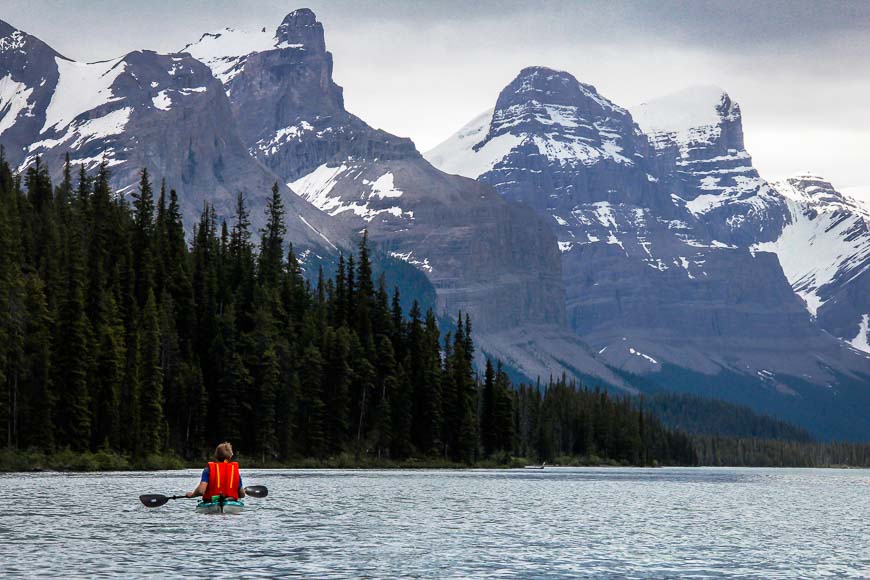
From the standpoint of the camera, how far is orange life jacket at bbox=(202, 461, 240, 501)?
61062 mm

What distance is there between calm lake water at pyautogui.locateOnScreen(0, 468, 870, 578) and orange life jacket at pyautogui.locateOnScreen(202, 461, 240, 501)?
45.2 inches

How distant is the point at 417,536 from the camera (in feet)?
178

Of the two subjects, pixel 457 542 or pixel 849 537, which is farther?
pixel 849 537

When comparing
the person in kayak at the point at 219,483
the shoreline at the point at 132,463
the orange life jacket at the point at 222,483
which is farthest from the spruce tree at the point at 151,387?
the orange life jacket at the point at 222,483

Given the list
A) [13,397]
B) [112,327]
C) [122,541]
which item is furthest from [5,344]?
[122,541]

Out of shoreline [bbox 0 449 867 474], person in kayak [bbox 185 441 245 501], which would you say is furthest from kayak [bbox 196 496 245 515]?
shoreline [bbox 0 449 867 474]

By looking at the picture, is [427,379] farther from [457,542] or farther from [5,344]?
[457,542]

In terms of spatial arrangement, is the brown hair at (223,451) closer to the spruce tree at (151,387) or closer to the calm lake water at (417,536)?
the calm lake water at (417,536)

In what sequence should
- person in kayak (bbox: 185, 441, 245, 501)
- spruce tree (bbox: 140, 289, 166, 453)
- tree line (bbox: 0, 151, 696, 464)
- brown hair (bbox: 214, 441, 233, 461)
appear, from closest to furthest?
brown hair (bbox: 214, 441, 233, 461)
person in kayak (bbox: 185, 441, 245, 501)
tree line (bbox: 0, 151, 696, 464)
spruce tree (bbox: 140, 289, 166, 453)

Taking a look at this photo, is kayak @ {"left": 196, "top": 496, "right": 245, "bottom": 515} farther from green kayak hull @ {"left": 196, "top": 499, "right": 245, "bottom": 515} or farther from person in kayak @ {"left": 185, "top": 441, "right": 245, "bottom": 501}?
person in kayak @ {"left": 185, "top": 441, "right": 245, "bottom": 501}

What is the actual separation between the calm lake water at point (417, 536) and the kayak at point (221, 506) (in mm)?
389

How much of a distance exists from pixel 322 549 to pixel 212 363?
352 feet

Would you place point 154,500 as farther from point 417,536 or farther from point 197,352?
point 197,352

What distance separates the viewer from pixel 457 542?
51844 mm
